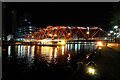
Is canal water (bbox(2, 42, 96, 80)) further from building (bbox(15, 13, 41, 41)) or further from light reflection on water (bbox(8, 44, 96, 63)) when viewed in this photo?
building (bbox(15, 13, 41, 41))

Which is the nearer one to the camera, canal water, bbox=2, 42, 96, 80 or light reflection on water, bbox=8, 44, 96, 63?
canal water, bbox=2, 42, 96, 80

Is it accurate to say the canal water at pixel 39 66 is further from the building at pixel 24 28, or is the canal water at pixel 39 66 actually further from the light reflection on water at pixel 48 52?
the building at pixel 24 28

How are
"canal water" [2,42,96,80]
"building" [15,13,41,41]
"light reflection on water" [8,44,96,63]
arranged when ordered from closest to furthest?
"canal water" [2,42,96,80] → "light reflection on water" [8,44,96,63] → "building" [15,13,41,41]

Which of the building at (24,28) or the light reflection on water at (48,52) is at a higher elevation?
the building at (24,28)

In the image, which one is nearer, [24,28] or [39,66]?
[39,66]

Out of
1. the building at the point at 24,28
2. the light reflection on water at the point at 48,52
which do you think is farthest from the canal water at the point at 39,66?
the building at the point at 24,28

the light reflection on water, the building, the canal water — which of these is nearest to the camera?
the canal water

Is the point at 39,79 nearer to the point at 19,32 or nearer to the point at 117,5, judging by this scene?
the point at 117,5

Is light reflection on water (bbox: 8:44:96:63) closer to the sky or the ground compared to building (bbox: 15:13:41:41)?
closer to the ground

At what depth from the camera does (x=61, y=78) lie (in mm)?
9094

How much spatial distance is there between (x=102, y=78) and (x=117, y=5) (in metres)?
13.8

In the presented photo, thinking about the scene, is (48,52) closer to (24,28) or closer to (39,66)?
(39,66)

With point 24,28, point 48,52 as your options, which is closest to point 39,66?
point 48,52

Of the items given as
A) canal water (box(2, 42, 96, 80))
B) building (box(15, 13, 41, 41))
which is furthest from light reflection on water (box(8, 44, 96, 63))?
building (box(15, 13, 41, 41))
